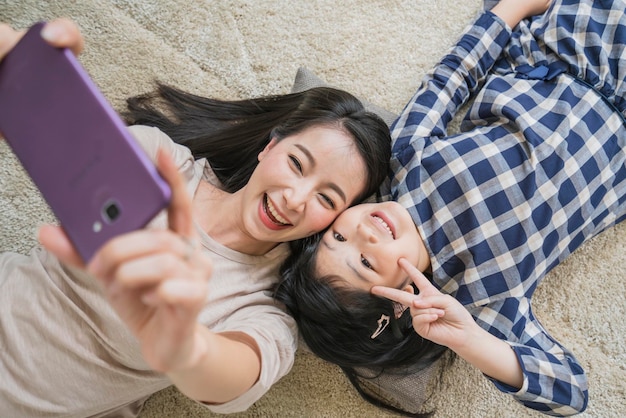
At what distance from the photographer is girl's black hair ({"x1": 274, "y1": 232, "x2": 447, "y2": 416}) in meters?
0.98

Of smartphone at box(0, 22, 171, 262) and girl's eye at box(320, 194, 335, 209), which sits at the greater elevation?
smartphone at box(0, 22, 171, 262)

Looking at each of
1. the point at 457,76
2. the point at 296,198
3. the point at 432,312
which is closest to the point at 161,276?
the point at 296,198

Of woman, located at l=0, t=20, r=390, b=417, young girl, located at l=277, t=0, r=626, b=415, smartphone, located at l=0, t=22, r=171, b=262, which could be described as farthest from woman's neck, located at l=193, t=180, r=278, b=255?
smartphone, located at l=0, t=22, r=171, b=262

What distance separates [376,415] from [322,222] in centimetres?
52

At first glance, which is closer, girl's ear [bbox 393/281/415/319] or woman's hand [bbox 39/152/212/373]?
woman's hand [bbox 39/152/212/373]

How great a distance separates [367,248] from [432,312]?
0.54 ft

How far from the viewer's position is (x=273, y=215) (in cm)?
98

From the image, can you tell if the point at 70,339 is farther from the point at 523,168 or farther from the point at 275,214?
Result: the point at 523,168

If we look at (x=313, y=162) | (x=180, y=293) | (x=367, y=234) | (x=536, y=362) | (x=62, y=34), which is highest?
(x=62, y=34)

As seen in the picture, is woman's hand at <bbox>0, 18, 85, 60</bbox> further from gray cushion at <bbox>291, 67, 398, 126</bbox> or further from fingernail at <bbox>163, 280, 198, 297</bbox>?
gray cushion at <bbox>291, 67, 398, 126</bbox>

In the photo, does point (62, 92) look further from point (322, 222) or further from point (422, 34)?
point (422, 34)

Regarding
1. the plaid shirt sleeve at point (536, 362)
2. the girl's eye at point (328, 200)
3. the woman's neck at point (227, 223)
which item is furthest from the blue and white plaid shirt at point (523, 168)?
the woman's neck at point (227, 223)

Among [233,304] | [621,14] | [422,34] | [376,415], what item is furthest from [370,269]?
[621,14]

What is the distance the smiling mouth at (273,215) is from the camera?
3.19 feet
